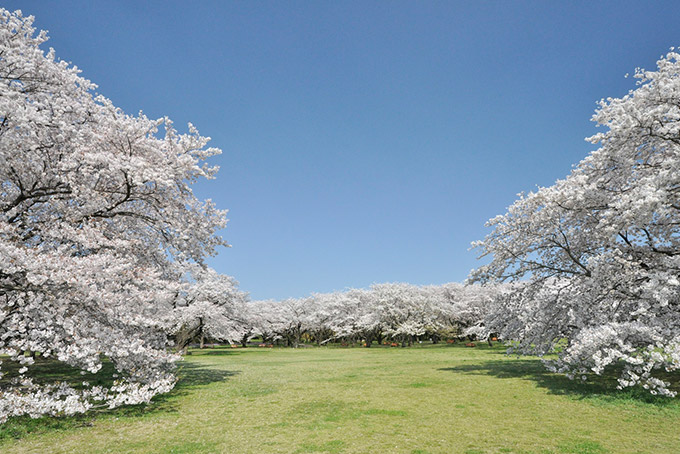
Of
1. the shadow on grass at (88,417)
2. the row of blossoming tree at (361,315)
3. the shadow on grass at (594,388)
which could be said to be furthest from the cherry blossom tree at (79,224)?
the row of blossoming tree at (361,315)

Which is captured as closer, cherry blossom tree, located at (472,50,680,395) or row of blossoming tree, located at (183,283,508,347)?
cherry blossom tree, located at (472,50,680,395)

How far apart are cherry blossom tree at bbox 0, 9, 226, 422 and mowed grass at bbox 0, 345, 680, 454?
948mm

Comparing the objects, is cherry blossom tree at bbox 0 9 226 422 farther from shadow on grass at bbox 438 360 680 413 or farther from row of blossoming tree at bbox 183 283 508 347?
row of blossoming tree at bbox 183 283 508 347

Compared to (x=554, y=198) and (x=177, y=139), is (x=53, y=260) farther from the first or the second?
(x=554, y=198)

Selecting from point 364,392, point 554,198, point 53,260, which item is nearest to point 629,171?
point 554,198

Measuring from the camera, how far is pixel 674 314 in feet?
41.0

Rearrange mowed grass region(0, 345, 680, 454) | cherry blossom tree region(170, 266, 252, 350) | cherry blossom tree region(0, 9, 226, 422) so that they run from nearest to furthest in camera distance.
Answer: mowed grass region(0, 345, 680, 454) → cherry blossom tree region(0, 9, 226, 422) → cherry blossom tree region(170, 266, 252, 350)

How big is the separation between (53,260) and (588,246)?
2004cm

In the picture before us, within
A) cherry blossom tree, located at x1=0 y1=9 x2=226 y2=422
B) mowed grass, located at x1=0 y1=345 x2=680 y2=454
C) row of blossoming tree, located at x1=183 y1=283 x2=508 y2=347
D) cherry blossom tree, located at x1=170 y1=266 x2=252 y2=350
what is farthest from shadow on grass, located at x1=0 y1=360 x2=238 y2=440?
row of blossoming tree, located at x1=183 y1=283 x2=508 y2=347

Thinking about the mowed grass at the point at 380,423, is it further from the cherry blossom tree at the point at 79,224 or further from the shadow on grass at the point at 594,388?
the cherry blossom tree at the point at 79,224

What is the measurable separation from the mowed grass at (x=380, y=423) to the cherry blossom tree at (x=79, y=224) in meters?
0.95

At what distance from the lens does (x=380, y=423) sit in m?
11.1

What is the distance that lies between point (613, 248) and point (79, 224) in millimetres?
19586

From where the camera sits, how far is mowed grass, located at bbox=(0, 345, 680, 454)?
9109mm
